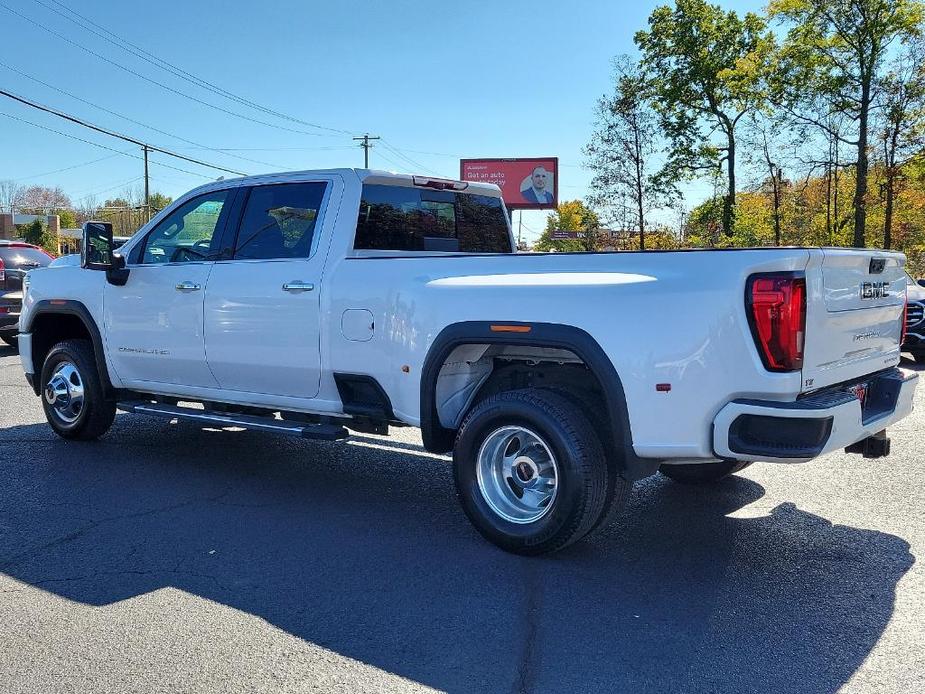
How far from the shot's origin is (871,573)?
4.20 meters

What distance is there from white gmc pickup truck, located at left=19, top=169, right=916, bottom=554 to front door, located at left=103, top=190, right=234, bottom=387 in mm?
18

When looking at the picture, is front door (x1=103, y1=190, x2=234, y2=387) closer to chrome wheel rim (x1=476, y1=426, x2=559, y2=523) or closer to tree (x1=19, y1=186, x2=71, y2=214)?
chrome wheel rim (x1=476, y1=426, x2=559, y2=523)

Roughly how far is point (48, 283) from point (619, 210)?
34897 mm

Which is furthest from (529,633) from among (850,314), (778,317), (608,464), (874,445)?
(874,445)

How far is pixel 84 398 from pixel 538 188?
153ft

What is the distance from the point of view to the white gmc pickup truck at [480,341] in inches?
148

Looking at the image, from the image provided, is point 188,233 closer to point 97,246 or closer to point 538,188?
point 97,246

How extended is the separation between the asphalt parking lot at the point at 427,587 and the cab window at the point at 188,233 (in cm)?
160

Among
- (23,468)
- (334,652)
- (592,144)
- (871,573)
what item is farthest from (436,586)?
(592,144)

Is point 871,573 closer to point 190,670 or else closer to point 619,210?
point 190,670

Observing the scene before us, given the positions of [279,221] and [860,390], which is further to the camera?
[279,221]

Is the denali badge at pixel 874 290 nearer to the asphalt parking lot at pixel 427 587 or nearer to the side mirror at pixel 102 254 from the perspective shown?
the asphalt parking lot at pixel 427 587

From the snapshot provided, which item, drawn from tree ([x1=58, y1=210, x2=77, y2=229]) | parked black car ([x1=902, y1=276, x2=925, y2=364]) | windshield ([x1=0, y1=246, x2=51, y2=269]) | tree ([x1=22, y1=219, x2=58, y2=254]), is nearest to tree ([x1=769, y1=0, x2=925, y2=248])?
parked black car ([x1=902, y1=276, x2=925, y2=364])

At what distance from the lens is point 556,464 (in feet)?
13.9
